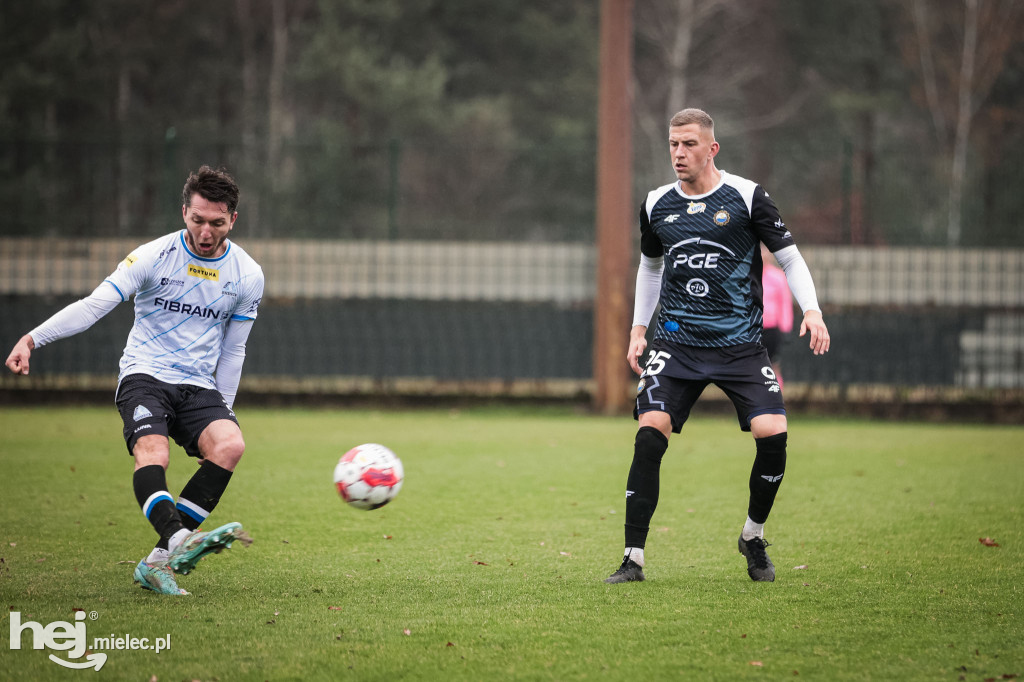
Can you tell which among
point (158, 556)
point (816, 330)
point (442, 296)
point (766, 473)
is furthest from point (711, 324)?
point (442, 296)

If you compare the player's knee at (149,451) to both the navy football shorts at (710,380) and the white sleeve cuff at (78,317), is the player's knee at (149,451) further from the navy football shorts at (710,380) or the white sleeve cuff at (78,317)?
the navy football shorts at (710,380)

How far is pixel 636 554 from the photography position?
4934mm

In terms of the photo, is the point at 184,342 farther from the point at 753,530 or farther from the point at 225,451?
the point at 753,530

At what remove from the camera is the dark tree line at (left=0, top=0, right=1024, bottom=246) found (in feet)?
47.6

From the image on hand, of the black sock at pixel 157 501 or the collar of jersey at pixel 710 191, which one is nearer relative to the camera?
the black sock at pixel 157 501

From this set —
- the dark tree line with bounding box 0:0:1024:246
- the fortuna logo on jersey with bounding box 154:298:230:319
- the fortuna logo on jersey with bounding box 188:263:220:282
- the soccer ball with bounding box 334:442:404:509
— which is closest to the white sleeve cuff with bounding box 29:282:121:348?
the fortuna logo on jersey with bounding box 154:298:230:319

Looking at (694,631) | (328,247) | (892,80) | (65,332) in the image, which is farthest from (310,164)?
(892,80)

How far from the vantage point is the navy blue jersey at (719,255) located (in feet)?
16.4

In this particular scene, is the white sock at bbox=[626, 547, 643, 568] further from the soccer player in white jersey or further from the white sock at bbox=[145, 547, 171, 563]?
the white sock at bbox=[145, 547, 171, 563]

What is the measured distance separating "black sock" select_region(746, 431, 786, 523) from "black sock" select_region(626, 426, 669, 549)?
47cm

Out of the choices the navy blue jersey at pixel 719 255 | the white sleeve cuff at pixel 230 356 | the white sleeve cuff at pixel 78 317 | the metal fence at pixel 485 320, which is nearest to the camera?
the white sleeve cuff at pixel 78 317

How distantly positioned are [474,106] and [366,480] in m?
21.5

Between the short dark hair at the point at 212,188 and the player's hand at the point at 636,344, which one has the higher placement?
the short dark hair at the point at 212,188

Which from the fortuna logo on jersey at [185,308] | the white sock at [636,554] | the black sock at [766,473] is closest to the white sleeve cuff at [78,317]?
the fortuna logo on jersey at [185,308]
